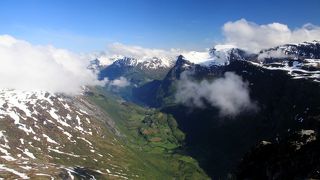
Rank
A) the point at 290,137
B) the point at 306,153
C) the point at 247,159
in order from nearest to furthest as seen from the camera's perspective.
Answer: the point at 306,153
the point at 290,137
the point at 247,159

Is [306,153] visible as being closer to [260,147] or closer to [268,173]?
[268,173]

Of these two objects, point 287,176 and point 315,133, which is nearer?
point 287,176

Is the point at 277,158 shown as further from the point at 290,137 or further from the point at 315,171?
the point at 315,171

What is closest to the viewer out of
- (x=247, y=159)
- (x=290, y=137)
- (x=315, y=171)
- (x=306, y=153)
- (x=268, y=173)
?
(x=315, y=171)

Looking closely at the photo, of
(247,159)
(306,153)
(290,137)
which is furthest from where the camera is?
(247,159)

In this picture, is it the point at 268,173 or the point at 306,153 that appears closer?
the point at 306,153

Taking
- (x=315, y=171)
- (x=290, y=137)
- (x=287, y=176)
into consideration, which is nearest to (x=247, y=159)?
(x=290, y=137)

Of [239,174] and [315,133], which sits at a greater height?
[315,133]

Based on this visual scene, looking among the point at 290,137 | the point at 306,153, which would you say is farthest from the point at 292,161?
the point at 290,137

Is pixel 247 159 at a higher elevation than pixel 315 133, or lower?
lower
